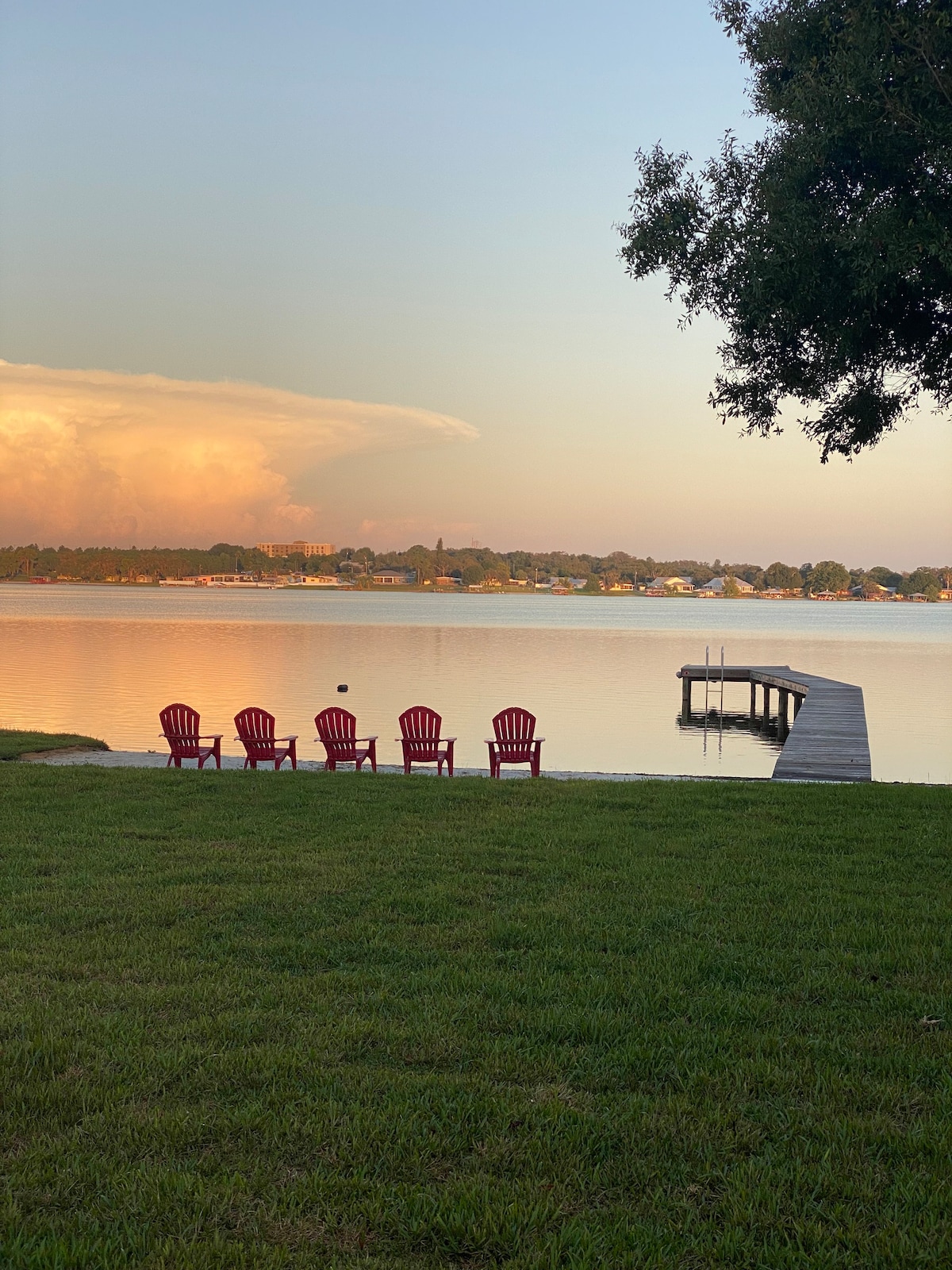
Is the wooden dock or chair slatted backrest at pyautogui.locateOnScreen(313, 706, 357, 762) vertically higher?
chair slatted backrest at pyautogui.locateOnScreen(313, 706, 357, 762)

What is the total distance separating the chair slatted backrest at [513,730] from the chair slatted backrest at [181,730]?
3.52m

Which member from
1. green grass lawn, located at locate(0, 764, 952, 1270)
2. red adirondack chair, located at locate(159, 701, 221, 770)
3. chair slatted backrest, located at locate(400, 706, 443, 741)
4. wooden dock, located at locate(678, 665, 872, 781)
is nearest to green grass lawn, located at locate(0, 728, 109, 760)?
red adirondack chair, located at locate(159, 701, 221, 770)

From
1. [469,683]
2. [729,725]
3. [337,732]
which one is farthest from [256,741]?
[469,683]

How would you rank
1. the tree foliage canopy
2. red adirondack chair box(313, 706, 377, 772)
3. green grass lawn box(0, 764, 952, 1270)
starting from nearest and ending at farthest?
1. green grass lawn box(0, 764, 952, 1270)
2. the tree foliage canopy
3. red adirondack chair box(313, 706, 377, 772)

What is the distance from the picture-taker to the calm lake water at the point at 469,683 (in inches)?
925

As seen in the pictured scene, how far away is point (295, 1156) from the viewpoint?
318 centimetres

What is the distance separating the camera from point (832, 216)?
7.66 m

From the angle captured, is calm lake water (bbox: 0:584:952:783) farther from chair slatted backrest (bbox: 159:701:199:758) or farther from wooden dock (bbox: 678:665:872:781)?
chair slatted backrest (bbox: 159:701:199:758)

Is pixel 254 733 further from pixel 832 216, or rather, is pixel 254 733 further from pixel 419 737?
pixel 832 216

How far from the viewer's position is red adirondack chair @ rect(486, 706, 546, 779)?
12.7 m

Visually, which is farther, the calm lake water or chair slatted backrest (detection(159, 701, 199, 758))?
the calm lake water

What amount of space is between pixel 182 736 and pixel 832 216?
29.0 feet

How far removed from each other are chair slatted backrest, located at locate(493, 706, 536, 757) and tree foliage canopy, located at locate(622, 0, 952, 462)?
5104 mm

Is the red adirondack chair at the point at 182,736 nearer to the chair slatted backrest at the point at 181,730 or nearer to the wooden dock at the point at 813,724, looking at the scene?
the chair slatted backrest at the point at 181,730
